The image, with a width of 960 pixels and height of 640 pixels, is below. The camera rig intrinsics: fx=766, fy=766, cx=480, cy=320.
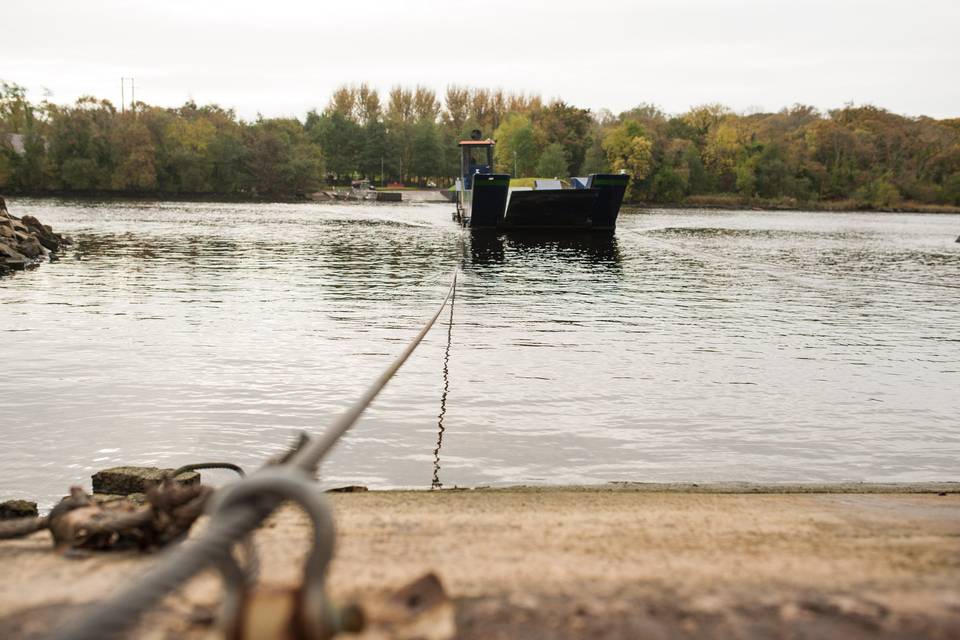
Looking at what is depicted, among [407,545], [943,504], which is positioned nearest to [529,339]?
[943,504]

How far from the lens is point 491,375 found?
360 inches

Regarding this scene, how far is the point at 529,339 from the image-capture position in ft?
38.0

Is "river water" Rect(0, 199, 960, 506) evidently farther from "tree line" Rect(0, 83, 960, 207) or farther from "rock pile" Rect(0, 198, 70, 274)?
"tree line" Rect(0, 83, 960, 207)

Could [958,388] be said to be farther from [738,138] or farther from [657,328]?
[738,138]

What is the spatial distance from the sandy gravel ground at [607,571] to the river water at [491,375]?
2456 mm

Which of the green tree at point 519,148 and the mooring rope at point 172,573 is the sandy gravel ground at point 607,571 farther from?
the green tree at point 519,148

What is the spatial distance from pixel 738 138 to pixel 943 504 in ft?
393

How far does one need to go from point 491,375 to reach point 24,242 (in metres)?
21.0

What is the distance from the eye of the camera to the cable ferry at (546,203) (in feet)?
114

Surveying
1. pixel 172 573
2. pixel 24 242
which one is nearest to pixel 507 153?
pixel 24 242

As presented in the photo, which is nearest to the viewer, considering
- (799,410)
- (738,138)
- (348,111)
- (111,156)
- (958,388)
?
(799,410)

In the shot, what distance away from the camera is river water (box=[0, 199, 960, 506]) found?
20.3 feet

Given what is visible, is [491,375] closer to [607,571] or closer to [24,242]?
[607,571]

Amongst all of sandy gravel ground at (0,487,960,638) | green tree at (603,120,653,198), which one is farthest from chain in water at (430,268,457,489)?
green tree at (603,120,653,198)
